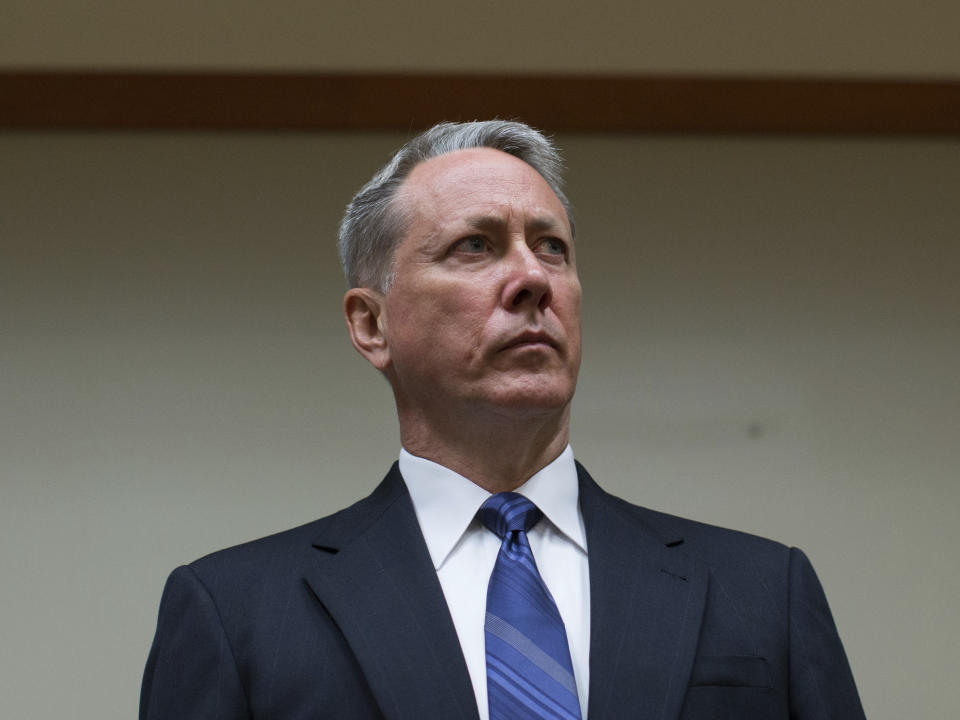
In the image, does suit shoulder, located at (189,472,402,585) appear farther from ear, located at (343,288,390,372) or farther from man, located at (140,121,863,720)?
ear, located at (343,288,390,372)

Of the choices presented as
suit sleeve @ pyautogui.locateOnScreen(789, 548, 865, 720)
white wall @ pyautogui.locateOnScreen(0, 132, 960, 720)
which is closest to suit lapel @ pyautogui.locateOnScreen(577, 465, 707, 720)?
suit sleeve @ pyautogui.locateOnScreen(789, 548, 865, 720)

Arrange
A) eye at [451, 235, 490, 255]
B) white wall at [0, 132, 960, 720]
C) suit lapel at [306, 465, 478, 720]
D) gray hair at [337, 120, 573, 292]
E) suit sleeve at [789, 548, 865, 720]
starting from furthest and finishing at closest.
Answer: white wall at [0, 132, 960, 720]
gray hair at [337, 120, 573, 292]
eye at [451, 235, 490, 255]
suit sleeve at [789, 548, 865, 720]
suit lapel at [306, 465, 478, 720]

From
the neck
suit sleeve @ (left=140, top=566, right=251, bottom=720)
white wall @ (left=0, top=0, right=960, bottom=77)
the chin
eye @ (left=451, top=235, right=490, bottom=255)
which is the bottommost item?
suit sleeve @ (left=140, top=566, right=251, bottom=720)

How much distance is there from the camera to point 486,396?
4.58ft

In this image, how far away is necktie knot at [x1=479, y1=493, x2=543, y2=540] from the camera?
1390mm

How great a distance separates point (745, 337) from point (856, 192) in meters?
0.38

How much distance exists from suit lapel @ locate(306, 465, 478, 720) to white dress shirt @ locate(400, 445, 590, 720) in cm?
3

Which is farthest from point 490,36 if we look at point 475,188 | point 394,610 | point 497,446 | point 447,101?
point 394,610

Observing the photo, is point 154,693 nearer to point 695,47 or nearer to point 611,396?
point 611,396

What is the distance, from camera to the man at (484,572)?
127 centimetres

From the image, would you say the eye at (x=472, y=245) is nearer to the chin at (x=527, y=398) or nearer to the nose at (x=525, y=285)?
the nose at (x=525, y=285)

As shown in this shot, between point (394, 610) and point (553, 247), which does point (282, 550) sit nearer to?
point (394, 610)

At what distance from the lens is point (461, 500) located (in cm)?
143

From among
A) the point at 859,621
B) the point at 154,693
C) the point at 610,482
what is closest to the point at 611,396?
the point at 610,482
